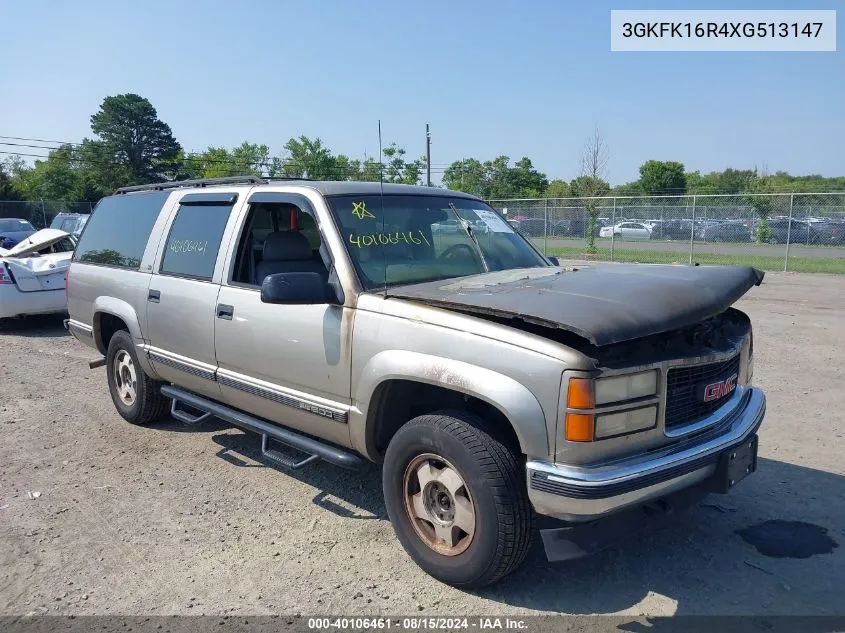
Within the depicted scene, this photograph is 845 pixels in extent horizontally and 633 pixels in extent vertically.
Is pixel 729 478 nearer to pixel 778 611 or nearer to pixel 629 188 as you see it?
pixel 778 611

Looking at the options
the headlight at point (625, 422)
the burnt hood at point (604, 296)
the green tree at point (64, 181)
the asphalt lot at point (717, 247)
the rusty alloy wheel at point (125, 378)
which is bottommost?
the asphalt lot at point (717, 247)

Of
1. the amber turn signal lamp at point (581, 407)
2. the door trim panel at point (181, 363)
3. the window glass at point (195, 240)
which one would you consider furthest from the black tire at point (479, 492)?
the window glass at point (195, 240)

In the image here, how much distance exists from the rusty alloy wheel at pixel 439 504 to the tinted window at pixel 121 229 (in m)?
3.28

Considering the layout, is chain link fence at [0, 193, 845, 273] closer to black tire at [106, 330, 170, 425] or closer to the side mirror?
black tire at [106, 330, 170, 425]

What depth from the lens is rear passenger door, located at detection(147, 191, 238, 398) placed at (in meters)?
4.61

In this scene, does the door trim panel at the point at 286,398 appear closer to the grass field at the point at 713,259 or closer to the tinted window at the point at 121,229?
the tinted window at the point at 121,229

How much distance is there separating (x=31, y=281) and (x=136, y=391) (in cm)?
567

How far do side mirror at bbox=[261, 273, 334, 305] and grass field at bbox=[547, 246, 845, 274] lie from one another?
1661 centimetres

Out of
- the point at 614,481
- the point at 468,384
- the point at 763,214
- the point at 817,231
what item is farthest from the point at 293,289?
the point at 763,214

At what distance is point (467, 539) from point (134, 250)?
3874 millimetres

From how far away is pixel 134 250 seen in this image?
5.57 metres

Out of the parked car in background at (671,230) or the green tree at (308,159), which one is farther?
the parked car in background at (671,230)

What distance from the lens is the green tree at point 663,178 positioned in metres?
72.1

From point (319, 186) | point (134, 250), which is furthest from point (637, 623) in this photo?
point (134, 250)
